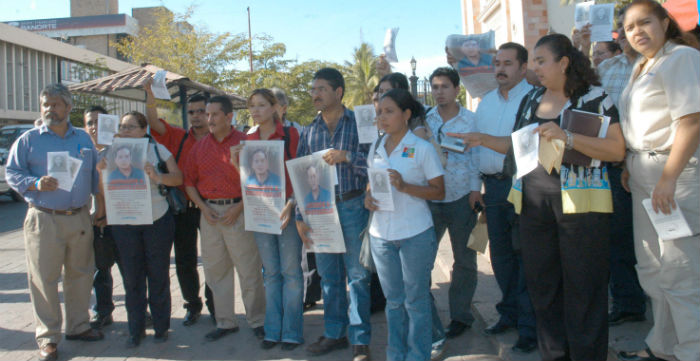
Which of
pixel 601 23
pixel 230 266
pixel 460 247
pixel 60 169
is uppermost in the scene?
pixel 601 23

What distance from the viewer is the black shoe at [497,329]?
404 cm

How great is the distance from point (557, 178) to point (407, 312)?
1.32 m

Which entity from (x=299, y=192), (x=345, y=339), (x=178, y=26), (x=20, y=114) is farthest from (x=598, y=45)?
(x=20, y=114)

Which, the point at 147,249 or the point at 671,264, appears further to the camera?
the point at 147,249

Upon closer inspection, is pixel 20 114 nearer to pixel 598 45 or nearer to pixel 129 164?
pixel 129 164

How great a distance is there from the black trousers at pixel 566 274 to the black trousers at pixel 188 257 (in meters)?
3.11

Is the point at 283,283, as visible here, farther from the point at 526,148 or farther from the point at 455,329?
the point at 526,148

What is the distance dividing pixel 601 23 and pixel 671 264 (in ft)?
6.97

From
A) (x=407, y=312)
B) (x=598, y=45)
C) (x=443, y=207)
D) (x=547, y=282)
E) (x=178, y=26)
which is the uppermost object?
(x=178, y=26)

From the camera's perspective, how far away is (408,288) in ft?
11.1

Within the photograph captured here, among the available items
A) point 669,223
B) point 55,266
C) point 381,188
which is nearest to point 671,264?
point 669,223

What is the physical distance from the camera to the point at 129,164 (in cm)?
428

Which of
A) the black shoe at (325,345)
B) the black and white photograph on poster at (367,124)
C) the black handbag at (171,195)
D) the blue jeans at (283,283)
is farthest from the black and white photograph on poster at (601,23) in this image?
the black handbag at (171,195)

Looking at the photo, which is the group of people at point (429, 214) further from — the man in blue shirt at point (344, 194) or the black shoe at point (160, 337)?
the black shoe at point (160, 337)
